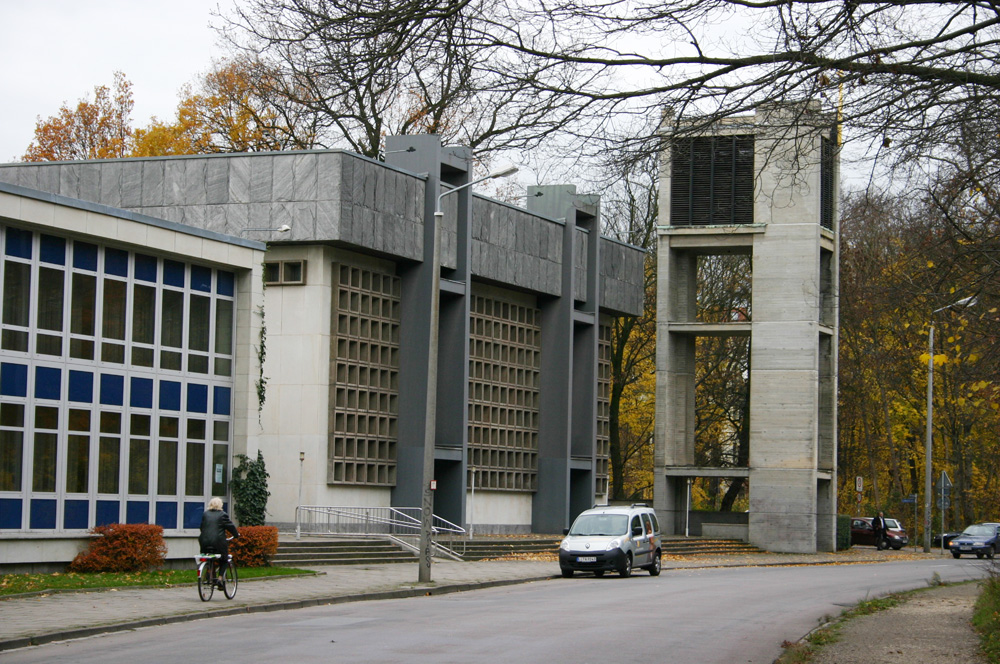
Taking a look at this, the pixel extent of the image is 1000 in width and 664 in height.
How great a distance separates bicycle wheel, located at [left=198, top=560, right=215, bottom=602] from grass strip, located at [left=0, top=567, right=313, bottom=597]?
9.09 ft

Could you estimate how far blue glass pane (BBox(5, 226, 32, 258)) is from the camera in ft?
79.3

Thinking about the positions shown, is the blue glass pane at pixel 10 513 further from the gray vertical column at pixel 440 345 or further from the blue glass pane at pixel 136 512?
the gray vertical column at pixel 440 345

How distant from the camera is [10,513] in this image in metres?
24.0

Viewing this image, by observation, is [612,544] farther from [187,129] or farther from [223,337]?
[187,129]

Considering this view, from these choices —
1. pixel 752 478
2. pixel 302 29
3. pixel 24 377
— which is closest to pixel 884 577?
pixel 752 478

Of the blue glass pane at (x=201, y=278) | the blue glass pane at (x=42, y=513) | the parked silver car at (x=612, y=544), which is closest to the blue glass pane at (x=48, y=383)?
the blue glass pane at (x=42, y=513)

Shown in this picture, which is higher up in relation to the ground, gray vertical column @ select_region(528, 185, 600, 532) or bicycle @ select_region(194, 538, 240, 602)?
gray vertical column @ select_region(528, 185, 600, 532)

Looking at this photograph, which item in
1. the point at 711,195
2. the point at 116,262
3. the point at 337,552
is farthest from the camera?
the point at 711,195

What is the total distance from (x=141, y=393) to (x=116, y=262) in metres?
2.71

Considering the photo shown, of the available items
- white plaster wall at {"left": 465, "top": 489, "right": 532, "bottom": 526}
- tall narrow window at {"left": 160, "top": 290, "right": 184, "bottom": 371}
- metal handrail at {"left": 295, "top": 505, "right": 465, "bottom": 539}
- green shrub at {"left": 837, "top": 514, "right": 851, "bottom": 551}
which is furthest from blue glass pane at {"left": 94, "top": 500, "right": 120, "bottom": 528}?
green shrub at {"left": 837, "top": 514, "right": 851, "bottom": 551}

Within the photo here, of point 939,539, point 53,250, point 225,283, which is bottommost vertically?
point 939,539

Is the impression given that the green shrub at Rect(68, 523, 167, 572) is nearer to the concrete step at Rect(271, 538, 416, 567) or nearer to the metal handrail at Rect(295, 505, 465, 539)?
the concrete step at Rect(271, 538, 416, 567)

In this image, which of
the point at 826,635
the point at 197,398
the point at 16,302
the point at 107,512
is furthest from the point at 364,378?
the point at 826,635

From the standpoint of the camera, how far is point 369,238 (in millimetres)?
36469
